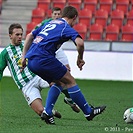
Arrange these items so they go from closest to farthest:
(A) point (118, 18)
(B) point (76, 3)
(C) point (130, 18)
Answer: (C) point (130, 18) < (A) point (118, 18) < (B) point (76, 3)

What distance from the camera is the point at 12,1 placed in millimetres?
21984

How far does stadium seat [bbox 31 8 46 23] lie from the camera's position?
68.6ft

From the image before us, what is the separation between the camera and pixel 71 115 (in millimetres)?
9016

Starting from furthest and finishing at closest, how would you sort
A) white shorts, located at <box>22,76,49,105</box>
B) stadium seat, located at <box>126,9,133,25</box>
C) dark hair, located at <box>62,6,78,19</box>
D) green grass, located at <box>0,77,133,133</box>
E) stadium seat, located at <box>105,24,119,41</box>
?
stadium seat, located at <box>126,9,133,25</box>
stadium seat, located at <box>105,24,119,41</box>
white shorts, located at <box>22,76,49,105</box>
dark hair, located at <box>62,6,78,19</box>
green grass, located at <box>0,77,133,133</box>

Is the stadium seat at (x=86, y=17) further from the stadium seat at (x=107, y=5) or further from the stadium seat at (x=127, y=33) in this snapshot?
the stadium seat at (x=127, y=33)

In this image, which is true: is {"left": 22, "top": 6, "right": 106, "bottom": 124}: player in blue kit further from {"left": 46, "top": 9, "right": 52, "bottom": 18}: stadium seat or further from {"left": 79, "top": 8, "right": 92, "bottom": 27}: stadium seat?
{"left": 46, "top": 9, "right": 52, "bottom": 18}: stadium seat

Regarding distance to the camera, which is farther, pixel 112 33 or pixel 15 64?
pixel 112 33

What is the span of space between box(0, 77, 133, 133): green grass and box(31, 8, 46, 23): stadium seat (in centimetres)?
618

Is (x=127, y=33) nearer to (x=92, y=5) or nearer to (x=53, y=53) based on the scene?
(x=92, y=5)

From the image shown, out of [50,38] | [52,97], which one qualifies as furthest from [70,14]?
[52,97]

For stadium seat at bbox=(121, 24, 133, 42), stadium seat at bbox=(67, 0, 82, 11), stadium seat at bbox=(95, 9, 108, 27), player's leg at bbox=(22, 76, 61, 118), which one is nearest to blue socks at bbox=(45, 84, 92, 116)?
player's leg at bbox=(22, 76, 61, 118)

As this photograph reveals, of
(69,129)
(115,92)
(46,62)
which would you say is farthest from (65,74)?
(115,92)

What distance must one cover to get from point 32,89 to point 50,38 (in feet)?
4.34

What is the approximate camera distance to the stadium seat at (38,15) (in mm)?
20922
